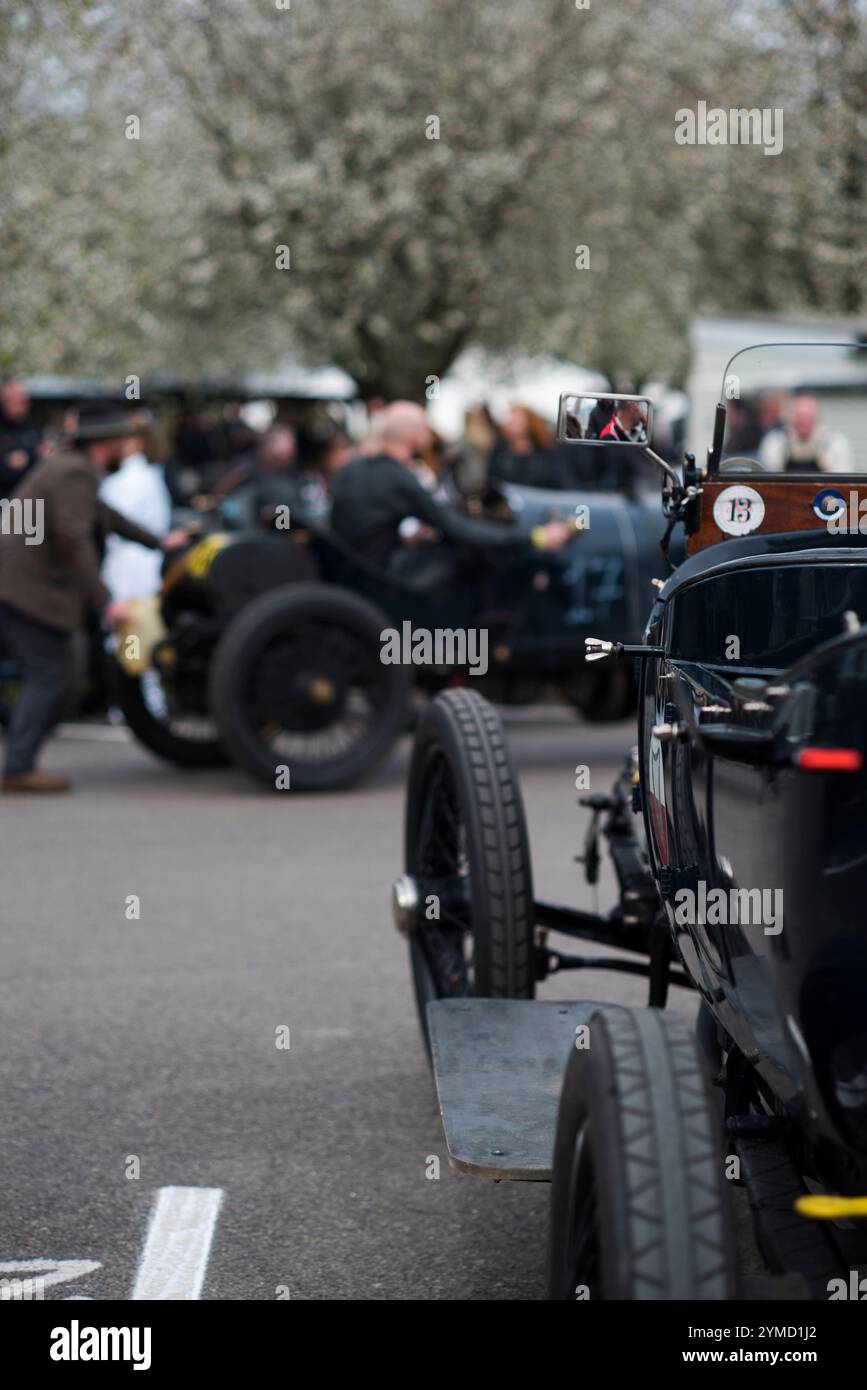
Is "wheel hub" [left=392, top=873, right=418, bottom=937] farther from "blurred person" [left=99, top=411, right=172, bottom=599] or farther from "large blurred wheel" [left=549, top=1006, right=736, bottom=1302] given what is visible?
"blurred person" [left=99, top=411, right=172, bottom=599]

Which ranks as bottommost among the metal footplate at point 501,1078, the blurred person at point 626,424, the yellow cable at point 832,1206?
the metal footplate at point 501,1078

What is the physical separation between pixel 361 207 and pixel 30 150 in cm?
566

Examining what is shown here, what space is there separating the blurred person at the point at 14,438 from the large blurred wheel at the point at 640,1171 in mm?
10297

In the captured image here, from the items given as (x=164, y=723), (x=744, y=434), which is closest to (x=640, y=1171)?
(x=164, y=723)

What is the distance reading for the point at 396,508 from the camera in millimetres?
8703

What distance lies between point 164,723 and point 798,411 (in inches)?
175

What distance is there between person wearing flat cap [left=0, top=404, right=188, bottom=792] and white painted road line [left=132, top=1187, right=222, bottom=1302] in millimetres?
5383

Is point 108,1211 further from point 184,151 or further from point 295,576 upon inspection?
point 184,151

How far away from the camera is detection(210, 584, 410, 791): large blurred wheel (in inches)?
334

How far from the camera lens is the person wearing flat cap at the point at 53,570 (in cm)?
888

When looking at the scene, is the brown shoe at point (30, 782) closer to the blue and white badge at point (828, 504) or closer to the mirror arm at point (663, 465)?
the mirror arm at point (663, 465)

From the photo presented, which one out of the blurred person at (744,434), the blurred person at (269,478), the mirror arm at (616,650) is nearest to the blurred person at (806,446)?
the blurred person at (744,434)

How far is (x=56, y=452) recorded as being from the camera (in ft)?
29.7

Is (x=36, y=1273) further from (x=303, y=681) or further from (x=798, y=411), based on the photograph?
(x=798, y=411)
